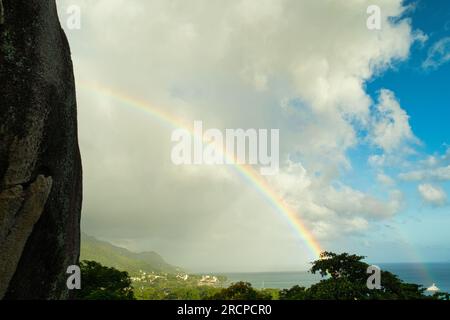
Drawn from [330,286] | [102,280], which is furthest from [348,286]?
[102,280]

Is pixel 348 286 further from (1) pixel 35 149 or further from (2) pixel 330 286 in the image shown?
(1) pixel 35 149

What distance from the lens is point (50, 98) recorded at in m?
9.77

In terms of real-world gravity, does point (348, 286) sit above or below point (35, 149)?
below

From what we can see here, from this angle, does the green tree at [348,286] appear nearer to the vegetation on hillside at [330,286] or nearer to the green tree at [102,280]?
the vegetation on hillside at [330,286]

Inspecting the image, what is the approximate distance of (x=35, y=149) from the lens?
9.41 meters

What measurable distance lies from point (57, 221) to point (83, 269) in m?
38.3

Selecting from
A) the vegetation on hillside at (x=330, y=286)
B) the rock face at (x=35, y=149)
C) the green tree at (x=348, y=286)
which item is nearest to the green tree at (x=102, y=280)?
the vegetation on hillside at (x=330, y=286)

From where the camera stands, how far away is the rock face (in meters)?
8.82

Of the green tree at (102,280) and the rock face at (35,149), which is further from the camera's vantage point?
the green tree at (102,280)

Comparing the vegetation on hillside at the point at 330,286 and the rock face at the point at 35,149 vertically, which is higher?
the rock face at the point at 35,149

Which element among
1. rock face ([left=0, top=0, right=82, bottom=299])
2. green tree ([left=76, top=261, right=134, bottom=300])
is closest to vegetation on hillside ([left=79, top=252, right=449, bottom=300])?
green tree ([left=76, top=261, right=134, bottom=300])

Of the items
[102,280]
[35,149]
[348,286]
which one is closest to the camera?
[35,149]

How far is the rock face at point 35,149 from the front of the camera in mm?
8820
